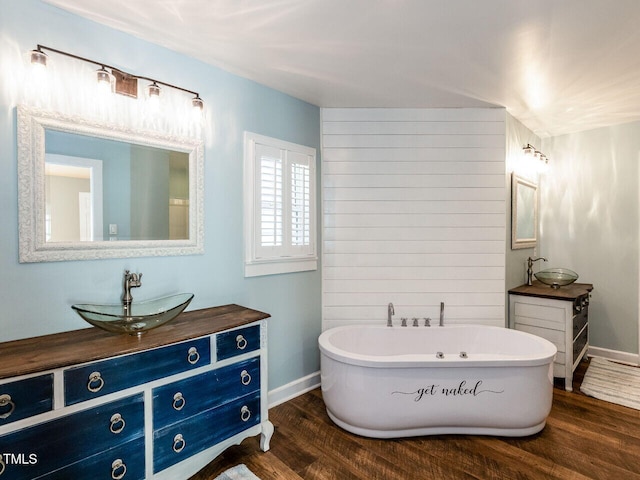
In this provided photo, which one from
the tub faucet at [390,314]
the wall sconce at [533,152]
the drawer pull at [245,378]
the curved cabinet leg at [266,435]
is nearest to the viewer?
the drawer pull at [245,378]

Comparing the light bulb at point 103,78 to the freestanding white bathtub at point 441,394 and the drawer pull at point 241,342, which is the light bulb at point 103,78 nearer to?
the drawer pull at point 241,342

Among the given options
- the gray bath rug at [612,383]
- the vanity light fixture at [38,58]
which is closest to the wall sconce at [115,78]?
the vanity light fixture at [38,58]

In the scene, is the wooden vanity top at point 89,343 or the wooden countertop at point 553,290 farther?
the wooden countertop at point 553,290

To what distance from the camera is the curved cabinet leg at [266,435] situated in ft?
7.14

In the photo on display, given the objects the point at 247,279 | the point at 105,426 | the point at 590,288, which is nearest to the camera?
the point at 105,426

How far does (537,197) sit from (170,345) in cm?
408

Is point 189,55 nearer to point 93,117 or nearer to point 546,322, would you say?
point 93,117

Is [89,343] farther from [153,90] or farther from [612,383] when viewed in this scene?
[612,383]

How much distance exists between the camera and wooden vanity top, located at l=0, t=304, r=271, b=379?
139cm

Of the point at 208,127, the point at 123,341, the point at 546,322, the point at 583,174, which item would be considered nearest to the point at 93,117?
the point at 208,127

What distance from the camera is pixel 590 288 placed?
3.60 metres

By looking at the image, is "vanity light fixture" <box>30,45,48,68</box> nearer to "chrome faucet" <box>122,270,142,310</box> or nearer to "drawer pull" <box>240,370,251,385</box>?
"chrome faucet" <box>122,270,142,310</box>

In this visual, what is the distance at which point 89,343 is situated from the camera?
1639 millimetres

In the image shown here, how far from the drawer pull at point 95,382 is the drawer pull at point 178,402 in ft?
1.18
